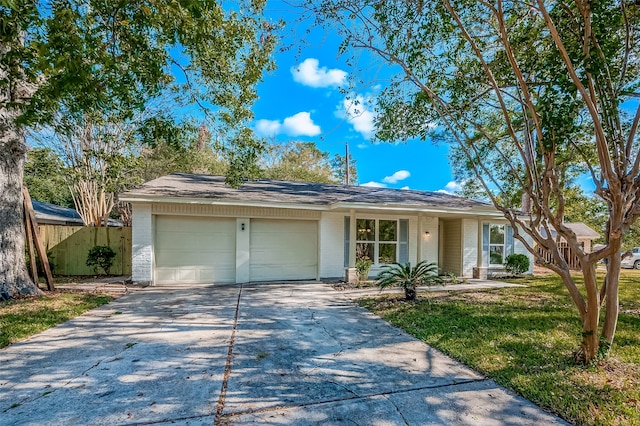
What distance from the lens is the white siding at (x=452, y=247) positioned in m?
11.9

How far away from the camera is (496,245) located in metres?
12.5

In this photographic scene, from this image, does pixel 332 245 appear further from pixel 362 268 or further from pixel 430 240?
pixel 430 240

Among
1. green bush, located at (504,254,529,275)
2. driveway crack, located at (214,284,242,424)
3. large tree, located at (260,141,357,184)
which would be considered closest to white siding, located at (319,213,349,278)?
driveway crack, located at (214,284,242,424)

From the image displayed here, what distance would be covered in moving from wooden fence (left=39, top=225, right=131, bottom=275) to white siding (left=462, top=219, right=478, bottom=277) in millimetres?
11940

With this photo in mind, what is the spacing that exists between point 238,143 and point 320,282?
490cm

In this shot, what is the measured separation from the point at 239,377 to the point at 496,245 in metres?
12.1

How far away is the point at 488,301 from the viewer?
7.16 metres

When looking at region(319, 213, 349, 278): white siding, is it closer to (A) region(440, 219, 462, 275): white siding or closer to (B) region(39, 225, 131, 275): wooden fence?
(A) region(440, 219, 462, 275): white siding

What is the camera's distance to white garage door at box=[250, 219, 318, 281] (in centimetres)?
1009


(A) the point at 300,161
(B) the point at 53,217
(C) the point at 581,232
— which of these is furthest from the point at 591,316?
(A) the point at 300,161

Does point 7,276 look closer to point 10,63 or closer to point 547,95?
point 10,63

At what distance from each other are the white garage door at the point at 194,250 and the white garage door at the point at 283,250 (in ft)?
2.47

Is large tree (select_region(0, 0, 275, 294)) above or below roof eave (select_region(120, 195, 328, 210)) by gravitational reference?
above

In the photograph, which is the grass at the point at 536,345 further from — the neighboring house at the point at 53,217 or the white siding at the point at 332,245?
the neighboring house at the point at 53,217
